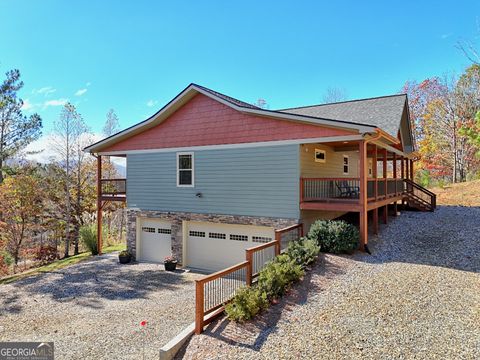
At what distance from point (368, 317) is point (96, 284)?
9.13 m

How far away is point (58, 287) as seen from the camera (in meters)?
10.5

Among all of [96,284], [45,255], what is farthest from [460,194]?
[45,255]

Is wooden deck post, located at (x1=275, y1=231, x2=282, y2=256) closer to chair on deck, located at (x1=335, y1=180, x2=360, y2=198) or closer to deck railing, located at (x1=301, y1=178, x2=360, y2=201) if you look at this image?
deck railing, located at (x1=301, y1=178, x2=360, y2=201)

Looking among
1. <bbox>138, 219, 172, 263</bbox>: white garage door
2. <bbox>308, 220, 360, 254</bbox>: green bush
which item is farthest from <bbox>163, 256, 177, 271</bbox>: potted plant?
<bbox>308, 220, 360, 254</bbox>: green bush

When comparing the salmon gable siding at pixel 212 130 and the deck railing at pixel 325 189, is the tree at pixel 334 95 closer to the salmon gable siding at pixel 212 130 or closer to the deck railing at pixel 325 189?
the deck railing at pixel 325 189

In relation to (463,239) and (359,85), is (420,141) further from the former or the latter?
(463,239)

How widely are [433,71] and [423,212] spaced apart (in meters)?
20.6

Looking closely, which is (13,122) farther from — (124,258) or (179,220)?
(179,220)

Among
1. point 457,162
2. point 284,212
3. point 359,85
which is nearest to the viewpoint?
point 284,212

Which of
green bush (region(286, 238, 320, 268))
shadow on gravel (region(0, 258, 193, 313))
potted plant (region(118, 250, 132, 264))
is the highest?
green bush (region(286, 238, 320, 268))

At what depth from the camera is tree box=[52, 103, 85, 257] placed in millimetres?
18766

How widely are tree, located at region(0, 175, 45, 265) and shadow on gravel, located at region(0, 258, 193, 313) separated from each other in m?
9.02

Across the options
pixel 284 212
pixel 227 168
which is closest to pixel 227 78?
pixel 227 168

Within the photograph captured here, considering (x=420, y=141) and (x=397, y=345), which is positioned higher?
(x=420, y=141)
